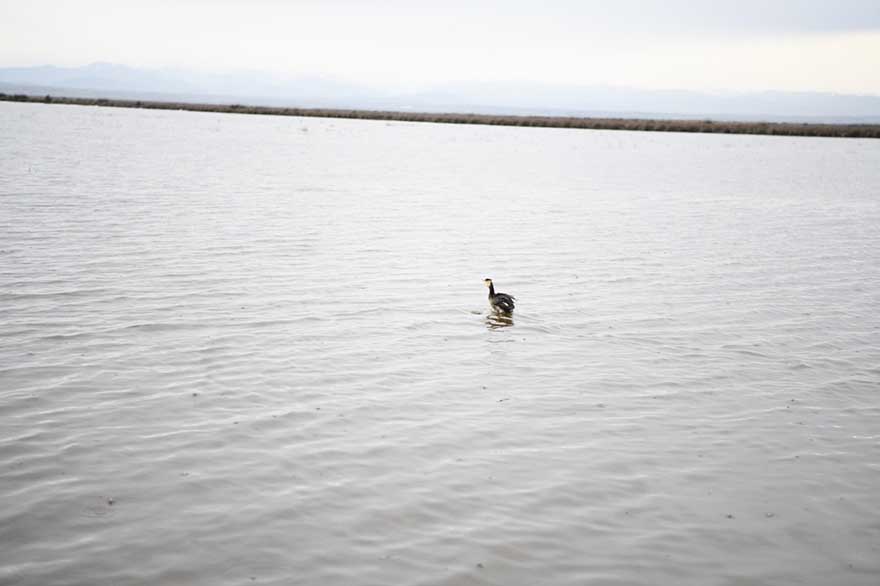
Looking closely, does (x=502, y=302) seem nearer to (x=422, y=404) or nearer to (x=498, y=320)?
(x=498, y=320)

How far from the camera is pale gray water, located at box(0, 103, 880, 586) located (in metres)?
6.71

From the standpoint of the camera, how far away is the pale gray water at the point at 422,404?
6707 millimetres

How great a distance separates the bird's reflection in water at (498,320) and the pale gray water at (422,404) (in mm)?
248

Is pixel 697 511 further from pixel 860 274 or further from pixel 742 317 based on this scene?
pixel 860 274

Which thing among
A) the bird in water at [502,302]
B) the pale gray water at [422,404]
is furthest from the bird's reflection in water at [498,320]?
the pale gray water at [422,404]

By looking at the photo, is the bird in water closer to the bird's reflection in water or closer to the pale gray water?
the bird's reflection in water

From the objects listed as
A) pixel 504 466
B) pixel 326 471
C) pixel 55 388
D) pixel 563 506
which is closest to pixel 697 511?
pixel 563 506

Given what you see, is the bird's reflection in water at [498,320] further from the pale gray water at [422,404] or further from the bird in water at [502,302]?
the pale gray water at [422,404]

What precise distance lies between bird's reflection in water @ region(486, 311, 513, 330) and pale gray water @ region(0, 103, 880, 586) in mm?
248

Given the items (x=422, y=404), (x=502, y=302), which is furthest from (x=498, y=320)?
(x=422, y=404)

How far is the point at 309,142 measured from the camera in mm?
64188

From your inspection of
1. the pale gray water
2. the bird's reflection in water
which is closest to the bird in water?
the bird's reflection in water

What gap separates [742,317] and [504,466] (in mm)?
8691

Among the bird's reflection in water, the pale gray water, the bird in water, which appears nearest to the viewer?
the pale gray water
